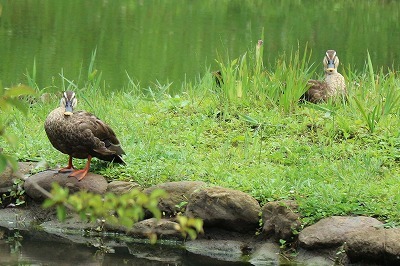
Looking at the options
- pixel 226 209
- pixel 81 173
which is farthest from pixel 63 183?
pixel 226 209

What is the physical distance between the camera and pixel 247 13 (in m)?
22.3

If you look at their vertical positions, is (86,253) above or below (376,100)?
below

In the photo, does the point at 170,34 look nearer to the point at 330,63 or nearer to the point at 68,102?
the point at 330,63

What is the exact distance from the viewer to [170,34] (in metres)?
18.1

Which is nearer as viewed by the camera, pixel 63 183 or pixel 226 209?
pixel 226 209

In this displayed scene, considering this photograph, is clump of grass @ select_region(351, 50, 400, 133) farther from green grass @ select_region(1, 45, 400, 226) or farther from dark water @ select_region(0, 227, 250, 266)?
dark water @ select_region(0, 227, 250, 266)

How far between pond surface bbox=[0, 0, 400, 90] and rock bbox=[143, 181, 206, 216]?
4.82 metres

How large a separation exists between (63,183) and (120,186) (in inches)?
17.6

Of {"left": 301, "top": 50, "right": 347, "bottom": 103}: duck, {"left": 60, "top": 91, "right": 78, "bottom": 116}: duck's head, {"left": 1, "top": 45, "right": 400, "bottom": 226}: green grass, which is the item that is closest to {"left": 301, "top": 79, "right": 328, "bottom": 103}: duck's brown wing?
{"left": 301, "top": 50, "right": 347, "bottom": 103}: duck

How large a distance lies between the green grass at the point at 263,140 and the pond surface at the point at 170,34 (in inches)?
111

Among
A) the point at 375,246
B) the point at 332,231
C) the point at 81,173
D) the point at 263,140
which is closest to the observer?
the point at 375,246

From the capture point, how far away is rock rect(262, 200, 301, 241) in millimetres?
5898

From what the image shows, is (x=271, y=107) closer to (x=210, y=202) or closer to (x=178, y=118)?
(x=178, y=118)

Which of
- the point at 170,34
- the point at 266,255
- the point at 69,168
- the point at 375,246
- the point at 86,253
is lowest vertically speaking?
the point at 170,34
